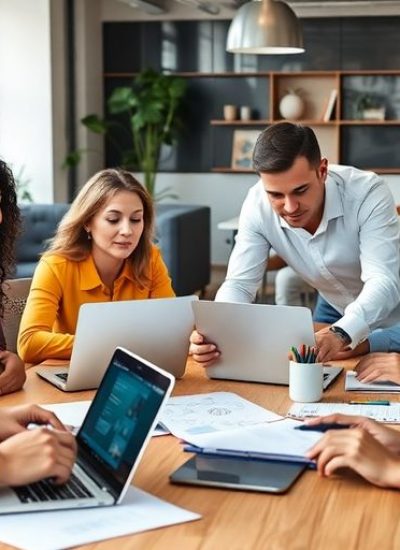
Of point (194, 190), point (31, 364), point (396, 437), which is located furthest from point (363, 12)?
point (396, 437)

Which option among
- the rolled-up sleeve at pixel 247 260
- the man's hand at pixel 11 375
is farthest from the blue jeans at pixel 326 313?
the man's hand at pixel 11 375

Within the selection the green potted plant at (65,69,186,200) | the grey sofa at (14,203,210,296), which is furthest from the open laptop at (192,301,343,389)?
the green potted plant at (65,69,186,200)

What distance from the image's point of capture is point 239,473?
175cm

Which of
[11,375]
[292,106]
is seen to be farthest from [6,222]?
[292,106]

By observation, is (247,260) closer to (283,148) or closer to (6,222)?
(283,148)

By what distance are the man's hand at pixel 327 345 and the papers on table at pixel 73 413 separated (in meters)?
0.51

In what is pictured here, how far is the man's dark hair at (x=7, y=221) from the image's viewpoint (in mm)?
2691

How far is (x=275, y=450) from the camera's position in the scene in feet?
6.03

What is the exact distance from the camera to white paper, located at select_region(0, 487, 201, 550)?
1.47 meters

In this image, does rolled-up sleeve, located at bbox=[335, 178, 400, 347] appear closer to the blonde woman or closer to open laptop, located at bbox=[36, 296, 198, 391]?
open laptop, located at bbox=[36, 296, 198, 391]

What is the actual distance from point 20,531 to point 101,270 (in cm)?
158

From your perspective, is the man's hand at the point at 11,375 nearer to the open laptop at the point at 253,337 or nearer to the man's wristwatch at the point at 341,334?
the open laptop at the point at 253,337

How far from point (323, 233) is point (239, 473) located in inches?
57.6

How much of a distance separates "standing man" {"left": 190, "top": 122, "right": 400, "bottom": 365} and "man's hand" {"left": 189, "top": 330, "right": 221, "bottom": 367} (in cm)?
34
